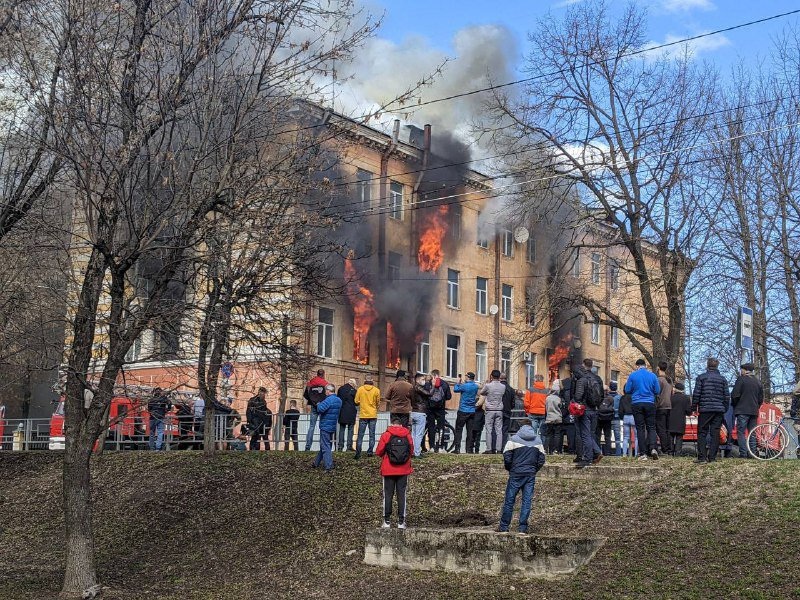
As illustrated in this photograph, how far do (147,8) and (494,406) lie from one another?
10649mm

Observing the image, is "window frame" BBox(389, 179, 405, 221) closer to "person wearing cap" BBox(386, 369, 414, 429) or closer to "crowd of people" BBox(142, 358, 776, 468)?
"crowd of people" BBox(142, 358, 776, 468)

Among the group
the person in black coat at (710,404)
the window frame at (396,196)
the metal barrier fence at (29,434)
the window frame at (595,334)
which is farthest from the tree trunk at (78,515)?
the window frame at (595,334)

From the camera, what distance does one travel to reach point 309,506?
2005cm

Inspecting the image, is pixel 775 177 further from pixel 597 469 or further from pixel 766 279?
pixel 597 469

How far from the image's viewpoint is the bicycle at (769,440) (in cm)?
1938

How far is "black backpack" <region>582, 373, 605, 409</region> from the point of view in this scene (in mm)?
19016

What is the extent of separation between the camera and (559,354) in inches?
2176

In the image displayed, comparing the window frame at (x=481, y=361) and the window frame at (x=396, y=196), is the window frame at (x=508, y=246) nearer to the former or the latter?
the window frame at (x=481, y=361)

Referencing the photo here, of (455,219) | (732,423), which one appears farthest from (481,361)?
(732,423)

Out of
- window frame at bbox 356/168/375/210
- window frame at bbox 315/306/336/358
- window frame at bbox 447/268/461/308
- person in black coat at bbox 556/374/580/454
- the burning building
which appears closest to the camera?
person in black coat at bbox 556/374/580/454

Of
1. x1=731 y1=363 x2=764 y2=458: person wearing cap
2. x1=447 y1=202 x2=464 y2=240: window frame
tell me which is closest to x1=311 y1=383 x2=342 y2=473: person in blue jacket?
x1=731 y1=363 x2=764 y2=458: person wearing cap

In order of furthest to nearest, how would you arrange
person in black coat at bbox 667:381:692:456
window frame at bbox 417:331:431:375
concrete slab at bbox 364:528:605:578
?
window frame at bbox 417:331:431:375 < person in black coat at bbox 667:381:692:456 < concrete slab at bbox 364:528:605:578

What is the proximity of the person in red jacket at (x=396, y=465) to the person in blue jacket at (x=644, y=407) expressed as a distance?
5.33m

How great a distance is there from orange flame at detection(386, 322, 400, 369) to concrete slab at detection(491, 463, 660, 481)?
27.0m
